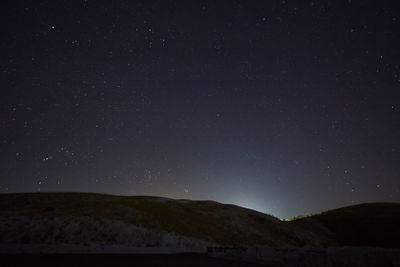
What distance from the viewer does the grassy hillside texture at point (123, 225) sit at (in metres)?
16.4

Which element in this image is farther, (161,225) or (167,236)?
(161,225)

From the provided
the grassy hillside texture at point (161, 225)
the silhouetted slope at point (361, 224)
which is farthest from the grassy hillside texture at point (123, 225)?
the silhouetted slope at point (361, 224)

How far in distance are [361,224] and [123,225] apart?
31.5 meters

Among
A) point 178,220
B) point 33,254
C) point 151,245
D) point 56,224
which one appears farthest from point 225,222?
point 33,254

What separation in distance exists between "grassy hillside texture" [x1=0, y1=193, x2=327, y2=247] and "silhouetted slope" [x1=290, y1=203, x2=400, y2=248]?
15.4ft

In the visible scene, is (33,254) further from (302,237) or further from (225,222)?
(302,237)

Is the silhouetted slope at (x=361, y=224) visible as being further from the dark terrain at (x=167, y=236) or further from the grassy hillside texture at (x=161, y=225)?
the dark terrain at (x=167, y=236)

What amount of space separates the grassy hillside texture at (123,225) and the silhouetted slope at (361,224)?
4708 millimetres

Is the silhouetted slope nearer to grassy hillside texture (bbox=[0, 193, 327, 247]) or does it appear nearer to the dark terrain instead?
the dark terrain

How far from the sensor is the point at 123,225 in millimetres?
18500

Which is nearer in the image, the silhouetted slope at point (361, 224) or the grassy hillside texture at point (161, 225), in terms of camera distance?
the grassy hillside texture at point (161, 225)

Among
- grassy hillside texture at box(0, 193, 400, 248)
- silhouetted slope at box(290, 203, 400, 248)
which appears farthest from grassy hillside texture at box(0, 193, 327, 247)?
silhouetted slope at box(290, 203, 400, 248)

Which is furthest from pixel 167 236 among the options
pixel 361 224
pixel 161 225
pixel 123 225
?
pixel 361 224

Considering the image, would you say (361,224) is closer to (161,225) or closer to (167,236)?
(161,225)
